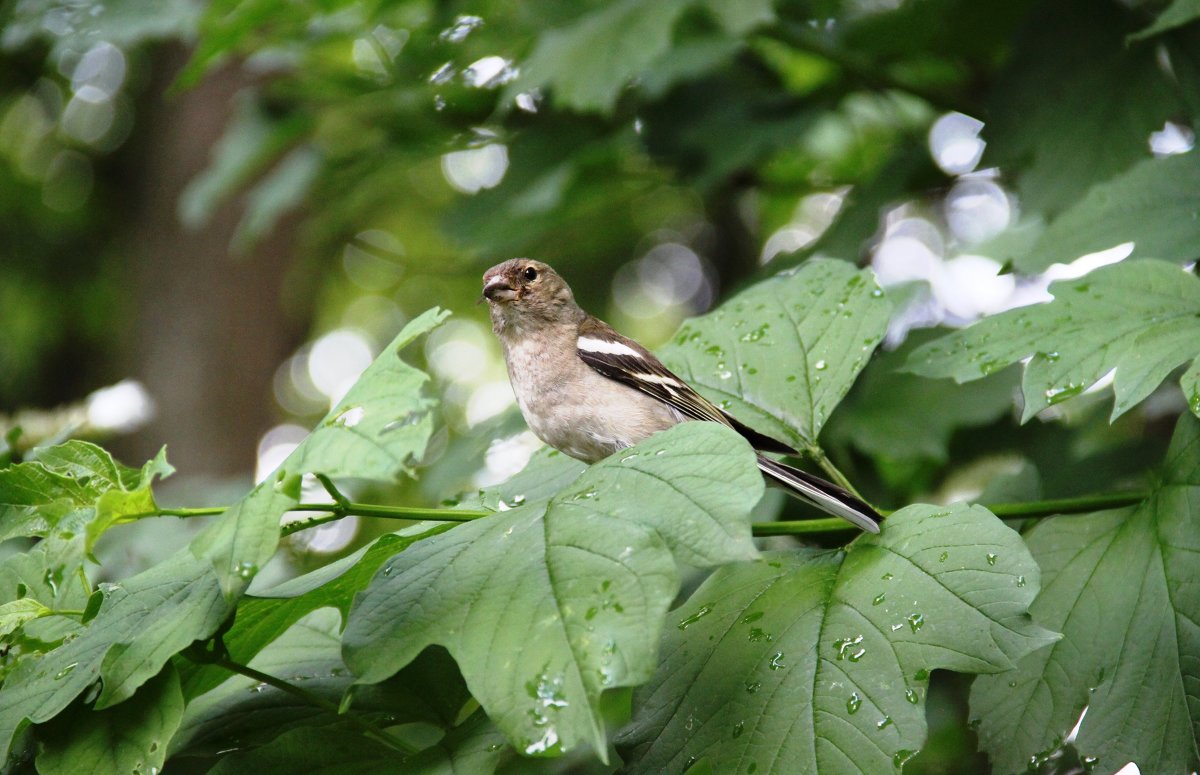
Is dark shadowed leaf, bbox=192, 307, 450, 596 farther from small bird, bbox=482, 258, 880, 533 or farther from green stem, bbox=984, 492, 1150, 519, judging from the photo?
green stem, bbox=984, 492, 1150, 519

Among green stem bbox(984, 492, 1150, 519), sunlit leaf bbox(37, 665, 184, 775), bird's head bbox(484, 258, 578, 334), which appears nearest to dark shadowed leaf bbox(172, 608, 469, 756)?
sunlit leaf bbox(37, 665, 184, 775)

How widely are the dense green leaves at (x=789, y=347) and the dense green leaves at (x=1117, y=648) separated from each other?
73 cm

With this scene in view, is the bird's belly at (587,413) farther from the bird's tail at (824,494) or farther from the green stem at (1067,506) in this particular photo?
the green stem at (1067,506)

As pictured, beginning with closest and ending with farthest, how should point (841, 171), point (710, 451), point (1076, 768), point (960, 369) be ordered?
point (710, 451) < point (960, 369) < point (1076, 768) < point (841, 171)

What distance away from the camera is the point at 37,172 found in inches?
570

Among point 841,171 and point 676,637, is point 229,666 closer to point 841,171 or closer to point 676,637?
point 676,637

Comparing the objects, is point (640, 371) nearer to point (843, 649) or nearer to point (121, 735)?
point (843, 649)

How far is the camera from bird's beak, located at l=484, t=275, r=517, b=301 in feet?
14.3

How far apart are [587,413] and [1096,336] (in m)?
1.78

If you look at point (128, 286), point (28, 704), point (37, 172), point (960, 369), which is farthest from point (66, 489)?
point (37, 172)

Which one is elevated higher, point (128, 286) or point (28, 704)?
point (28, 704)

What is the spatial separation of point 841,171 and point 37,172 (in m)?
12.3

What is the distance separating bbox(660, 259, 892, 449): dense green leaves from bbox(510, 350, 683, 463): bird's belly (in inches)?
17.4

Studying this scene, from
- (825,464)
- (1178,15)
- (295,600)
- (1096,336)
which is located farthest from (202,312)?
(1096,336)
